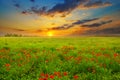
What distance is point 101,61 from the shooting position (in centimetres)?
1295

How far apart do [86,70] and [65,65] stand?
1305 mm

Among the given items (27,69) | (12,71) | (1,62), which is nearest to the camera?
(12,71)

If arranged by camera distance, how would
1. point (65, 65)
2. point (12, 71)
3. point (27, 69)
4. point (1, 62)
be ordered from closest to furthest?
point (12, 71) < point (27, 69) < point (65, 65) < point (1, 62)

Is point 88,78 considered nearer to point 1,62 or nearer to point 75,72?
point 75,72

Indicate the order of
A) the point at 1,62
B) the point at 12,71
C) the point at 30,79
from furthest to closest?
1. the point at 1,62
2. the point at 12,71
3. the point at 30,79

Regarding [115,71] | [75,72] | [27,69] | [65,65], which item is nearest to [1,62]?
[27,69]

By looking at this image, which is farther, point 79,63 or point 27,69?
point 79,63

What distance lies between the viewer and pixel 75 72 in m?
10.6

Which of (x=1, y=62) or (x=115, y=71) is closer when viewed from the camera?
(x=115, y=71)

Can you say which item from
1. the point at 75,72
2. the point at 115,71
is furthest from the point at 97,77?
the point at 115,71

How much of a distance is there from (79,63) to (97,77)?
2.68m

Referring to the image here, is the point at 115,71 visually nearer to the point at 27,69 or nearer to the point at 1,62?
the point at 27,69

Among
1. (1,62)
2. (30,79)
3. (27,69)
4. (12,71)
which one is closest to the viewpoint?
(30,79)

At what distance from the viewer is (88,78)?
925cm
